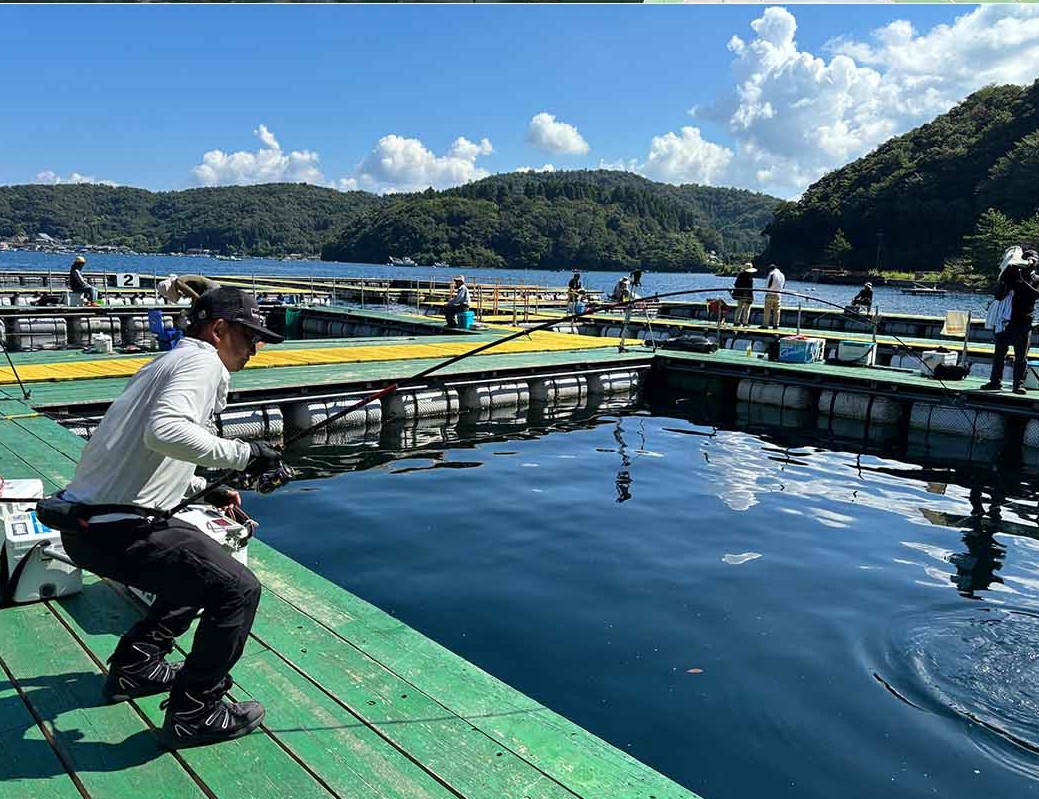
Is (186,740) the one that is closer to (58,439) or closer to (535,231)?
(58,439)

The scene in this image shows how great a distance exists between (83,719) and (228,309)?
5.94ft

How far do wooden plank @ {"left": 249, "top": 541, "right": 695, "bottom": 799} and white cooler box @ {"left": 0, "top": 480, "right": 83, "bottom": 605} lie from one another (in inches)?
44.6

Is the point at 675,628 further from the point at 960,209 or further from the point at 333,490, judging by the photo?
the point at 960,209

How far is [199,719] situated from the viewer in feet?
10.3

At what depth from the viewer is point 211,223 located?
582 feet

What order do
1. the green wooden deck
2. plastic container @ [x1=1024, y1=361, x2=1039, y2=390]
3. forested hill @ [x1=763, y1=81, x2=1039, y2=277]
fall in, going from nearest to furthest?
the green wooden deck
plastic container @ [x1=1024, y1=361, x2=1039, y2=390]
forested hill @ [x1=763, y1=81, x2=1039, y2=277]

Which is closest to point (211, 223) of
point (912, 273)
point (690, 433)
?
point (912, 273)

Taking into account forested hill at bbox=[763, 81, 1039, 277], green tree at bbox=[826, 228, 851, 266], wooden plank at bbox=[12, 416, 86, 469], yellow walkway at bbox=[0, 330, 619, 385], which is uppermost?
forested hill at bbox=[763, 81, 1039, 277]

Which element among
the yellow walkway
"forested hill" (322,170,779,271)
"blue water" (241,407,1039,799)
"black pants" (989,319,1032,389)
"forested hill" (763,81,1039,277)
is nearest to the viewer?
"blue water" (241,407,1039,799)

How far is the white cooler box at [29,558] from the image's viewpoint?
4285 millimetres

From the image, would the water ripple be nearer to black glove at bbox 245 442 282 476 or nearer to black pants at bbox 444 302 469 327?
black glove at bbox 245 442 282 476

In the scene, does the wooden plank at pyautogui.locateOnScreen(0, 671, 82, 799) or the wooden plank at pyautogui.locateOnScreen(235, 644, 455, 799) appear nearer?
the wooden plank at pyautogui.locateOnScreen(0, 671, 82, 799)

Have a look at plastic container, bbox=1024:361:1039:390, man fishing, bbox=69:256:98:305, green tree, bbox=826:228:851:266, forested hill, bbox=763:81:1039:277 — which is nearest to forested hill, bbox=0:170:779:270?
forested hill, bbox=763:81:1039:277

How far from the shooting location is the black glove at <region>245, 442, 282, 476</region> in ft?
10.2
